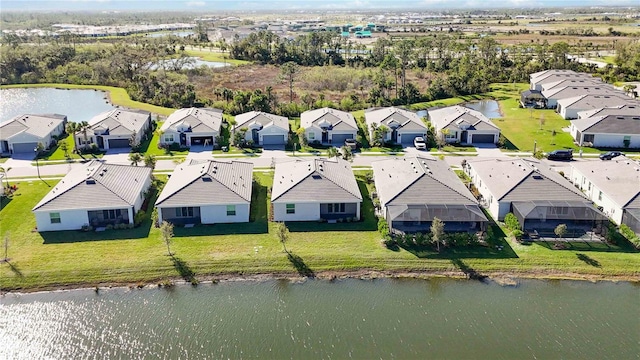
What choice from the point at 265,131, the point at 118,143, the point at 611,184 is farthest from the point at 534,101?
the point at 118,143

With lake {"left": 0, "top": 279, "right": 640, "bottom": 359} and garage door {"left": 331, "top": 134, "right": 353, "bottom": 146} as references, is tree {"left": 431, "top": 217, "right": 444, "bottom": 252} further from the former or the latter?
garage door {"left": 331, "top": 134, "right": 353, "bottom": 146}

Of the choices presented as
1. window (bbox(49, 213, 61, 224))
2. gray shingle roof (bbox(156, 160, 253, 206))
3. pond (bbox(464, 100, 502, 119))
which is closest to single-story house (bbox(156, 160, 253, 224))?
gray shingle roof (bbox(156, 160, 253, 206))

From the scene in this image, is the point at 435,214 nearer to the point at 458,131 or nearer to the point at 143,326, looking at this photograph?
the point at 143,326

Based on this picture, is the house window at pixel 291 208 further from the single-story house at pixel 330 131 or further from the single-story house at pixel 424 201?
the single-story house at pixel 330 131

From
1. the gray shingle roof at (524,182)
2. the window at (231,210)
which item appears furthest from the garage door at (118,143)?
the gray shingle roof at (524,182)

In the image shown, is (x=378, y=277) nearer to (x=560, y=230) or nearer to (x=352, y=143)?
(x=560, y=230)

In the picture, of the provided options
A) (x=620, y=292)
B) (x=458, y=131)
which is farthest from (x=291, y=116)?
(x=620, y=292)
